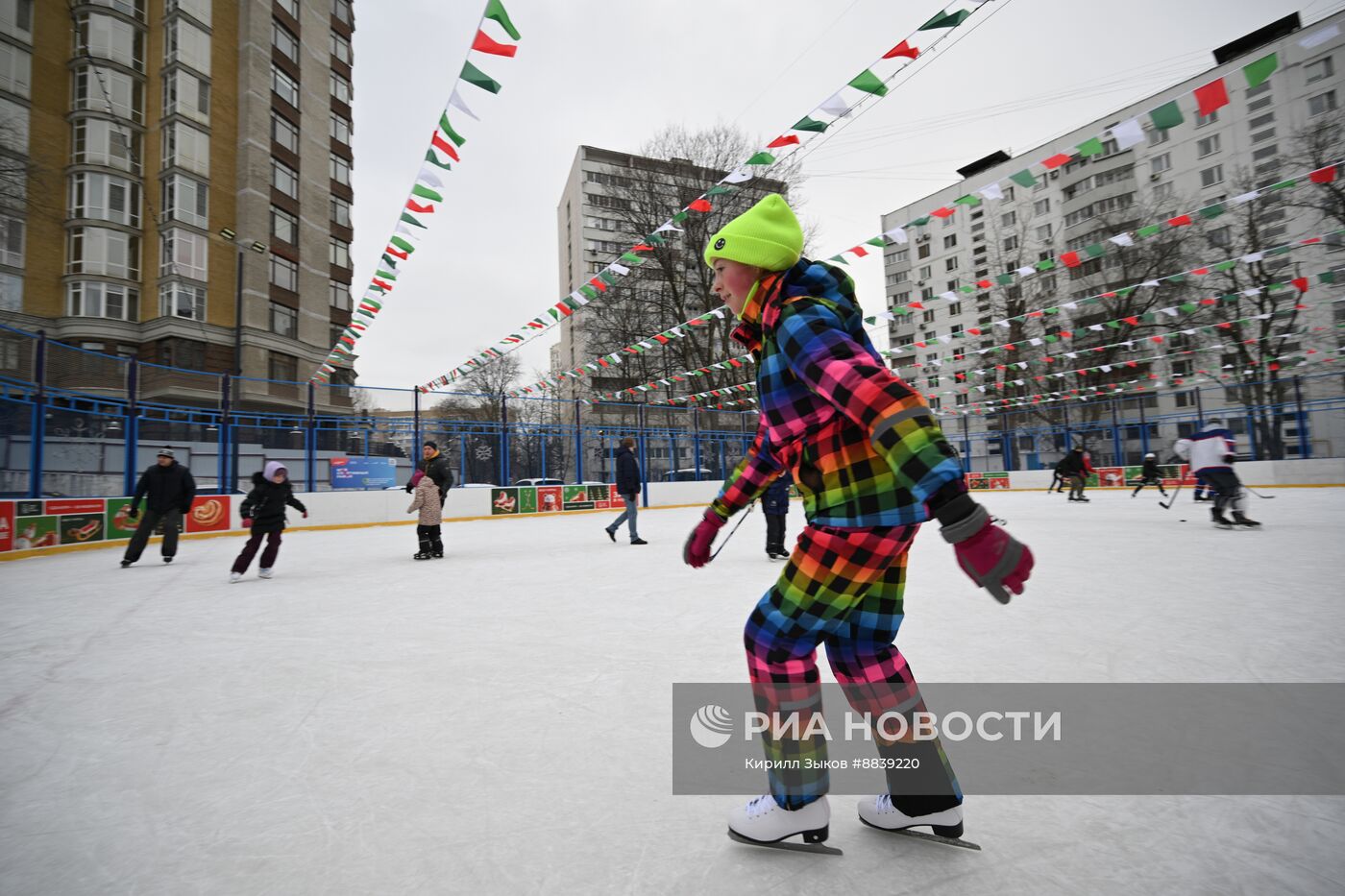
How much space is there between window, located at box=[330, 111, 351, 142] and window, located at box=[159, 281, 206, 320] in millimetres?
12858

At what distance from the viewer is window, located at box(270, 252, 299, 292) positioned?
29622 millimetres

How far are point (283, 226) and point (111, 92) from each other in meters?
7.54

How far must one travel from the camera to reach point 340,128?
1356 inches

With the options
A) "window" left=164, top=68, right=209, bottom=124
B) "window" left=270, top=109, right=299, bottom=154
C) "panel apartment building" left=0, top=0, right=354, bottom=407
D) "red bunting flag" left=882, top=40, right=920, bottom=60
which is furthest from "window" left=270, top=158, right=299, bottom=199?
"red bunting flag" left=882, top=40, right=920, bottom=60

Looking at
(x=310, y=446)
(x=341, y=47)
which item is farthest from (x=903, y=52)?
(x=341, y=47)

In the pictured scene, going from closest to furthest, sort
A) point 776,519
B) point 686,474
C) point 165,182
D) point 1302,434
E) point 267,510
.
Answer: point 267,510 < point 776,519 < point 1302,434 < point 686,474 < point 165,182

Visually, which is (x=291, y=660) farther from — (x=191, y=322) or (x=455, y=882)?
(x=191, y=322)

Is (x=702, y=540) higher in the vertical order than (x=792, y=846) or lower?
higher

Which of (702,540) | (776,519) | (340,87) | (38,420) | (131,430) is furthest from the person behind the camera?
(340,87)

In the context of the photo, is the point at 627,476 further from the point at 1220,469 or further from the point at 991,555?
the point at 991,555

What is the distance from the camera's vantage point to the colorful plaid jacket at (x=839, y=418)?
1.08 m

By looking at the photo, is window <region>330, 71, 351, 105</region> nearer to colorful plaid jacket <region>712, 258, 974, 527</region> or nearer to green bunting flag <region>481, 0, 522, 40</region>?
green bunting flag <region>481, 0, 522, 40</region>

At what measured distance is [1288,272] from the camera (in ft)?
92.8

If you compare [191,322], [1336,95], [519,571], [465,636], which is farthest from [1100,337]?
[191,322]
